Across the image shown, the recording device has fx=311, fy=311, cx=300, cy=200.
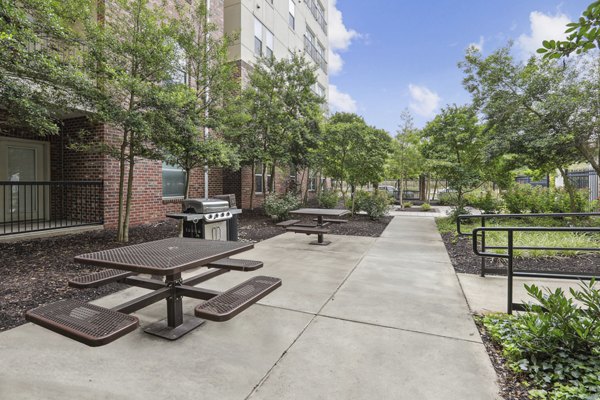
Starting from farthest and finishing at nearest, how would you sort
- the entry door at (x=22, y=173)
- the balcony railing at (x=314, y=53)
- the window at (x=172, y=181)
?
1. the balcony railing at (x=314, y=53)
2. the window at (x=172, y=181)
3. the entry door at (x=22, y=173)

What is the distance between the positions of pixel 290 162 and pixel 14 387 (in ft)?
33.3

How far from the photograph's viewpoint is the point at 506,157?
9820mm

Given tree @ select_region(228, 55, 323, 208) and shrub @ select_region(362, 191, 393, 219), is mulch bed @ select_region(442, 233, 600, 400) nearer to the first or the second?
shrub @ select_region(362, 191, 393, 219)

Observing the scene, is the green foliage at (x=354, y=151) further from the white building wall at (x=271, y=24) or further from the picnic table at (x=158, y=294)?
the picnic table at (x=158, y=294)

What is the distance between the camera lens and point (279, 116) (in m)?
10.8

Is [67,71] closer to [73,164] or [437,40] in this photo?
[73,164]

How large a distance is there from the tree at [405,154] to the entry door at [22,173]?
15799 millimetres

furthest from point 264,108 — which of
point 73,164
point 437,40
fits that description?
point 437,40

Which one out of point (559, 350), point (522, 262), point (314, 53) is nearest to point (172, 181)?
point (522, 262)

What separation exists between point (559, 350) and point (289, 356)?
2041 mm

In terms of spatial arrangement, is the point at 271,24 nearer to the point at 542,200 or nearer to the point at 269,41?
the point at 269,41

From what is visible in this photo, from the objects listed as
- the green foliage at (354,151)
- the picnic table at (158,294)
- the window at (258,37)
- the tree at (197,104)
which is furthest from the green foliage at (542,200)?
the window at (258,37)

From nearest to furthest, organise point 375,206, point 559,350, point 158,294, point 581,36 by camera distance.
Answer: point 581,36 → point 559,350 → point 158,294 → point 375,206

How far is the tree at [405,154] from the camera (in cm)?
1928
